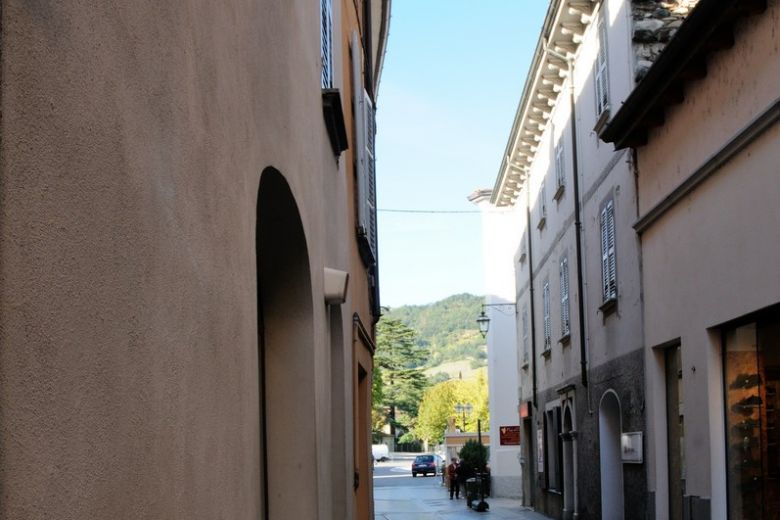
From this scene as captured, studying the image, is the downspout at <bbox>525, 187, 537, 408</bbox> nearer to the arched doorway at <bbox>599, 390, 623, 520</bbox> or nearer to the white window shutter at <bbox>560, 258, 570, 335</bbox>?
the white window shutter at <bbox>560, 258, 570, 335</bbox>

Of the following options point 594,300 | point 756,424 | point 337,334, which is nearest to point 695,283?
point 756,424

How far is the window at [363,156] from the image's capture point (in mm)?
12180

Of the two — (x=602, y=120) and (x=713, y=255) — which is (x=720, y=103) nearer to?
(x=713, y=255)

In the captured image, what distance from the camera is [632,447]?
1438cm

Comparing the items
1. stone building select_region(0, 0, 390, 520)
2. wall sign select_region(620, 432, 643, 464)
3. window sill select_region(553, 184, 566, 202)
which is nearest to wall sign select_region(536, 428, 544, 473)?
window sill select_region(553, 184, 566, 202)

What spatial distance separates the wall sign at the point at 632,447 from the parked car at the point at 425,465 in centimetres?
5371

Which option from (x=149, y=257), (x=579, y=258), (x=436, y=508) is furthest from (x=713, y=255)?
(x=436, y=508)

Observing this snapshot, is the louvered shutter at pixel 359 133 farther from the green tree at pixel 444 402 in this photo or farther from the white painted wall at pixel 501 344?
the green tree at pixel 444 402

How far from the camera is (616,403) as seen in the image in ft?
54.7

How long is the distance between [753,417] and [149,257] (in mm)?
7753

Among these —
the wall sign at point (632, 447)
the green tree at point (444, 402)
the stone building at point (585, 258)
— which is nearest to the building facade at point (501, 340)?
the stone building at point (585, 258)

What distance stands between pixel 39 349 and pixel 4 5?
2.01ft

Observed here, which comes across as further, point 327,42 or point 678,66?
point 678,66

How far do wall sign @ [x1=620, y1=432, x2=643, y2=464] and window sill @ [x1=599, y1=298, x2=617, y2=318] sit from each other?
184cm
